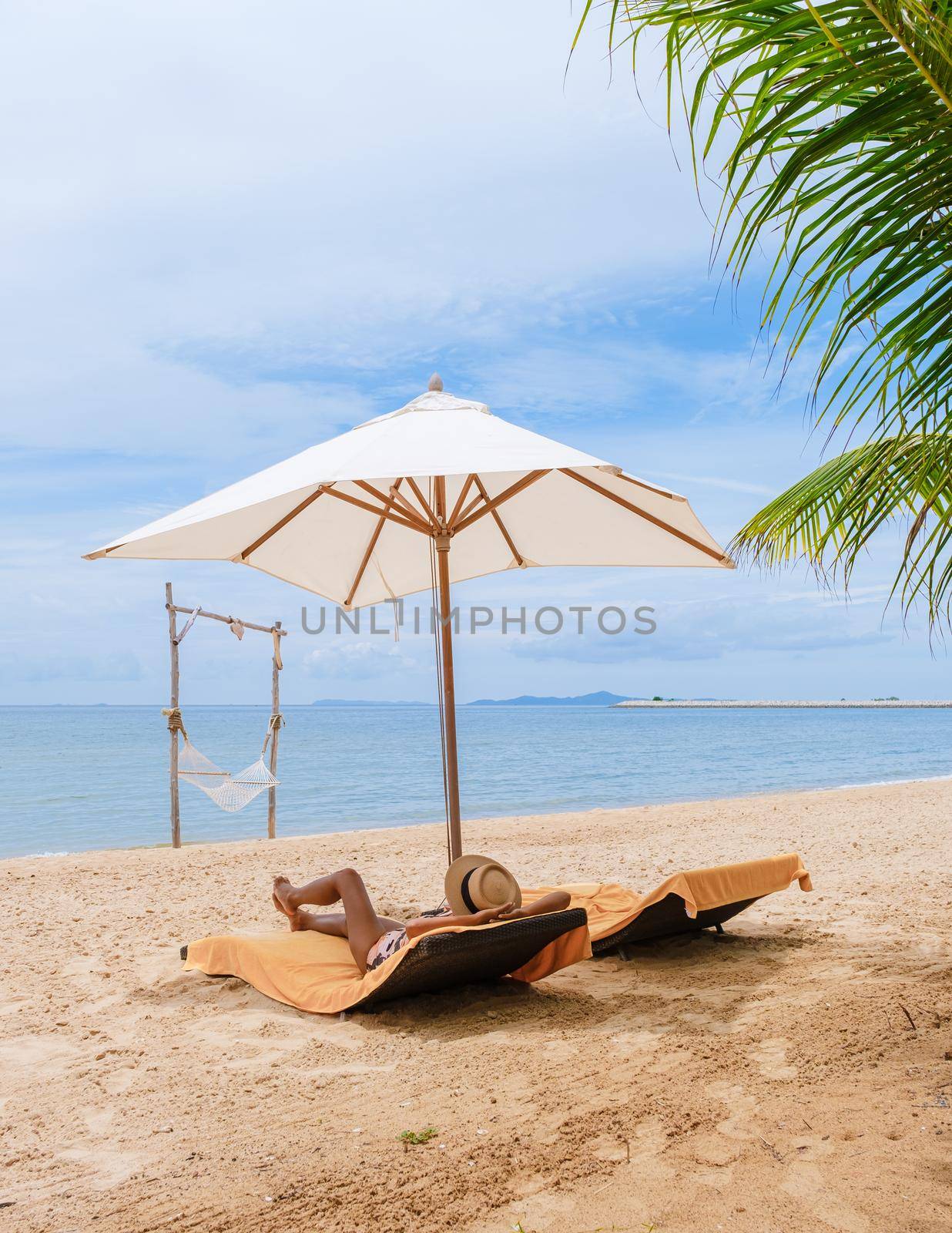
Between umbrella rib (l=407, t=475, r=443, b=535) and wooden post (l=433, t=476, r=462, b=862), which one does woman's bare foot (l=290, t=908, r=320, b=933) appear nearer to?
wooden post (l=433, t=476, r=462, b=862)

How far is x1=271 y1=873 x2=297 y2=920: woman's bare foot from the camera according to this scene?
3.91m

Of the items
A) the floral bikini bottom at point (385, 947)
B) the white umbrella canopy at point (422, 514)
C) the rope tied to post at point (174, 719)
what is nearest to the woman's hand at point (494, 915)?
the floral bikini bottom at point (385, 947)

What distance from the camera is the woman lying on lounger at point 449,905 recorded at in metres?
3.17

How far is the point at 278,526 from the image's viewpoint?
4.58m

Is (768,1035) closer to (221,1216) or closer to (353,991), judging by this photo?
(353,991)

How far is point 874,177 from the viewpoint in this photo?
75.6 inches

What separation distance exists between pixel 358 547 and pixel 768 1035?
3382 mm

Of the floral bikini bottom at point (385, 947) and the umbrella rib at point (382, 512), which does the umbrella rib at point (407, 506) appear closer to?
the umbrella rib at point (382, 512)

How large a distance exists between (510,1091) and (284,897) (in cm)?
185

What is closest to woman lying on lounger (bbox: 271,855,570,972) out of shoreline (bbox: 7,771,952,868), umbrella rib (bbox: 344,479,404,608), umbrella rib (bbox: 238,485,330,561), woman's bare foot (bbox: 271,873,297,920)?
woman's bare foot (bbox: 271,873,297,920)

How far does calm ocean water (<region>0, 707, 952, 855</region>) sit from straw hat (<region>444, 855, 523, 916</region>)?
11.8m

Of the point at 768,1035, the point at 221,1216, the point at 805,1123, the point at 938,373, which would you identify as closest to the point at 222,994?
the point at 221,1216

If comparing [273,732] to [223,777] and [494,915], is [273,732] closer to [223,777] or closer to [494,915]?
[223,777]

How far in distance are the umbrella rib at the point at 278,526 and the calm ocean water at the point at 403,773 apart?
35.2 feet
